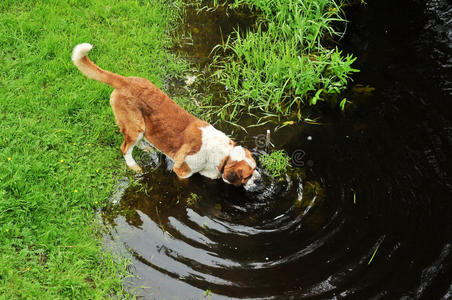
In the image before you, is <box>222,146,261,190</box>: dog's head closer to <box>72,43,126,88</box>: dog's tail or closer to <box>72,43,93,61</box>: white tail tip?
<box>72,43,126,88</box>: dog's tail

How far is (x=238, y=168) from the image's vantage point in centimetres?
431

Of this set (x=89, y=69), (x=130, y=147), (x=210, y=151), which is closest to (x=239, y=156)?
(x=210, y=151)

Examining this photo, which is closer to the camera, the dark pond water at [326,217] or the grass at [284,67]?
the dark pond water at [326,217]

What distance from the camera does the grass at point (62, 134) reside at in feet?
12.3

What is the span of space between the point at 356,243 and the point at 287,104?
2355mm

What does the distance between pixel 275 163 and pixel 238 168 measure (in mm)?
695

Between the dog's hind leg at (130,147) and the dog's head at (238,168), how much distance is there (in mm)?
1048

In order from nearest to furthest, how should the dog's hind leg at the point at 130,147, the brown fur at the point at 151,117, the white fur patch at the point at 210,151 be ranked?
the brown fur at the point at 151,117 < the white fur patch at the point at 210,151 < the dog's hind leg at the point at 130,147

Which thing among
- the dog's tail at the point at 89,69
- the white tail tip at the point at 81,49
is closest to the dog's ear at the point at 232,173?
the dog's tail at the point at 89,69

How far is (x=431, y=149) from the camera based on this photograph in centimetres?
486

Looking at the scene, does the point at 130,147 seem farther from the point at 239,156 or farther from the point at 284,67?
the point at 284,67

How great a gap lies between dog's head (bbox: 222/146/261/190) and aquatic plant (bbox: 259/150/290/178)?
44 centimetres

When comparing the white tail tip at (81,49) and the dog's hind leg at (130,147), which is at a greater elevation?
the white tail tip at (81,49)

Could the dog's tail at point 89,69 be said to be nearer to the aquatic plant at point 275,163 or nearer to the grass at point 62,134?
the grass at point 62,134
